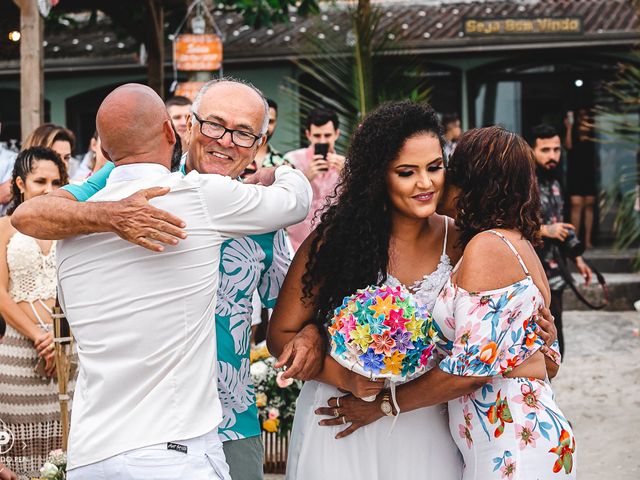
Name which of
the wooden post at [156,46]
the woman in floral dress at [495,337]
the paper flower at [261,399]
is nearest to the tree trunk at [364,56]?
the wooden post at [156,46]

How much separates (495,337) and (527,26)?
11.6m

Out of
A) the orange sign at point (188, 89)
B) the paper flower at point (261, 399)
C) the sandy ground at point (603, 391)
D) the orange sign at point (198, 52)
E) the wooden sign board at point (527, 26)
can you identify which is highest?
the wooden sign board at point (527, 26)

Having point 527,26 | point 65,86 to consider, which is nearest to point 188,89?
point 527,26

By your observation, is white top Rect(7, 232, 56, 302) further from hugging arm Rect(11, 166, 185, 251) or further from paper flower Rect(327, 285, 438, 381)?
paper flower Rect(327, 285, 438, 381)

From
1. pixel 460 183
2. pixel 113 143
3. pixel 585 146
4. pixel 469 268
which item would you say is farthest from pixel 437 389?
pixel 585 146

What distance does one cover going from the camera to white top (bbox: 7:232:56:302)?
17.0ft

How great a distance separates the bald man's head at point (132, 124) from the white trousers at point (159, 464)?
0.79m

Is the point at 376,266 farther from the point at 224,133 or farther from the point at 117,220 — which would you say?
the point at 117,220

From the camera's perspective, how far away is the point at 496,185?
3020 mm

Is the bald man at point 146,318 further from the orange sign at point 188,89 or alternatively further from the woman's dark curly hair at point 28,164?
the orange sign at point 188,89

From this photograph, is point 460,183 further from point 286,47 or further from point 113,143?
point 286,47

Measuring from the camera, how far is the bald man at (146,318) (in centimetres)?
249

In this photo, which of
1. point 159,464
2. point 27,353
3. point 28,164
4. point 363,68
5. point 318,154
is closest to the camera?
point 159,464

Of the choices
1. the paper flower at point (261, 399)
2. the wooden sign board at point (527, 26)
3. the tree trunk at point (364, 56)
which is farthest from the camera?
the wooden sign board at point (527, 26)
